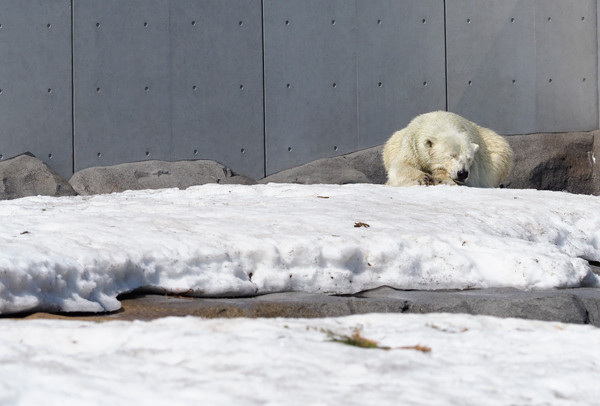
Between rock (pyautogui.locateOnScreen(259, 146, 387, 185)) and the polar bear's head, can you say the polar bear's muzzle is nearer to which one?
the polar bear's head

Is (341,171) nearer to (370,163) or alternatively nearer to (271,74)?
(370,163)

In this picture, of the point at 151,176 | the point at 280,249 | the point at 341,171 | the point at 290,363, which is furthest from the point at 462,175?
the point at 290,363

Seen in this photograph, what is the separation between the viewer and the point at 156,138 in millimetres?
10789

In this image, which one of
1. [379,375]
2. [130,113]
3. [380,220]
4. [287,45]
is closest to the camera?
[379,375]

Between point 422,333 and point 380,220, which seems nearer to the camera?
point 422,333

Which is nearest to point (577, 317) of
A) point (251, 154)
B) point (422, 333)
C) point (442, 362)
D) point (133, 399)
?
point (422, 333)

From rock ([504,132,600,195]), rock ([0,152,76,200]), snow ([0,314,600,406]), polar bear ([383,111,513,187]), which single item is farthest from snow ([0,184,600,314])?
rock ([504,132,600,195])

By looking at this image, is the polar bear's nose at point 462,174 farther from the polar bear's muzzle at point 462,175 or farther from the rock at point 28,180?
the rock at point 28,180

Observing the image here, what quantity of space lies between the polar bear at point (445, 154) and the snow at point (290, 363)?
18.7ft

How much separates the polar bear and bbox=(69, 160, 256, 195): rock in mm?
A: 2235

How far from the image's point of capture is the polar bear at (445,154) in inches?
337

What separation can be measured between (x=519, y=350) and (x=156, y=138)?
8623mm

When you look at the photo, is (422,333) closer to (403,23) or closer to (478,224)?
(478,224)

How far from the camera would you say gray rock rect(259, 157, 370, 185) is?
10703mm
